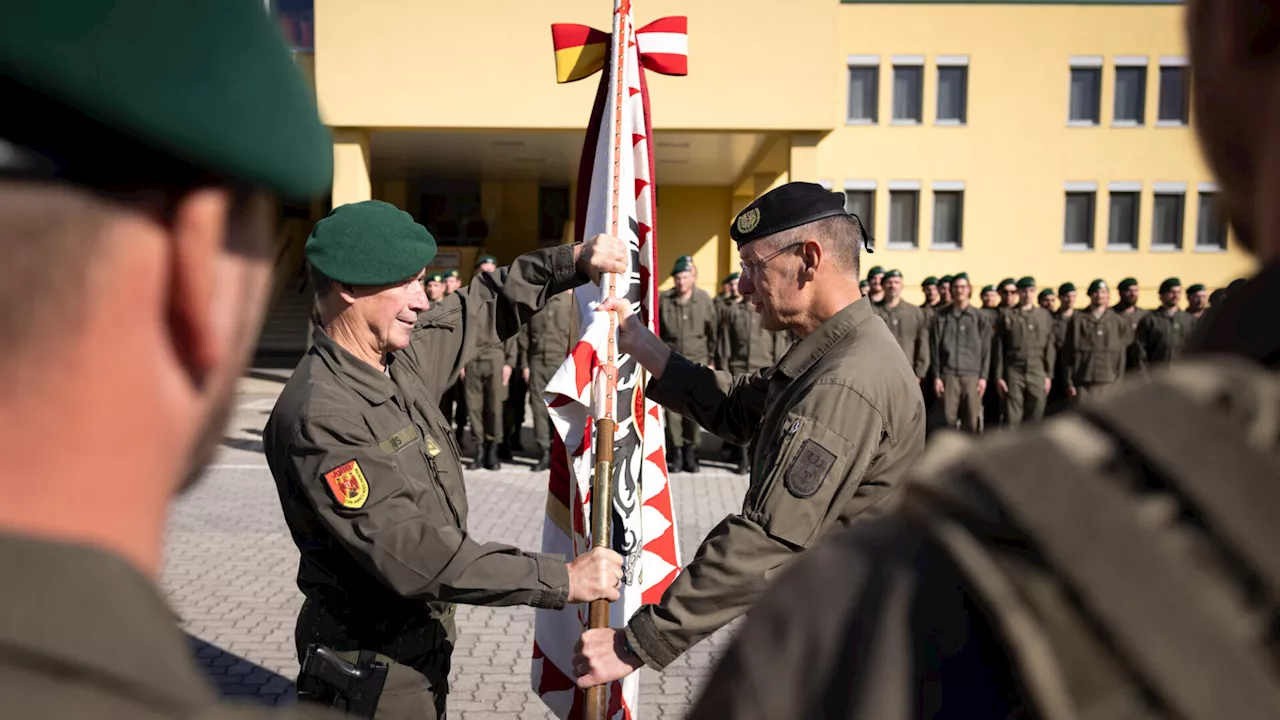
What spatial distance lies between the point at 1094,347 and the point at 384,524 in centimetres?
1308

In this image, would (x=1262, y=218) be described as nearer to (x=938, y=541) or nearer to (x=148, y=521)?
(x=938, y=541)

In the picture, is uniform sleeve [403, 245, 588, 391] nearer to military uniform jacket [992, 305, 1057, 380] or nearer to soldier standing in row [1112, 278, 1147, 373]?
military uniform jacket [992, 305, 1057, 380]

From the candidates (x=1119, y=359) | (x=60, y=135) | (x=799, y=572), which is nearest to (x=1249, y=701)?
(x=799, y=572)

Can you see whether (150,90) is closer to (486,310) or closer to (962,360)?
(486,310)

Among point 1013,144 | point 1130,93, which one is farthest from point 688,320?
point 1130,93

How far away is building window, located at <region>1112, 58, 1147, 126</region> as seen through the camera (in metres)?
23.6

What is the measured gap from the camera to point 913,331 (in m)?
13.5

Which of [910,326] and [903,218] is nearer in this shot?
[910,326]

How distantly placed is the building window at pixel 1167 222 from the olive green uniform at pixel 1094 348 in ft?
40.2

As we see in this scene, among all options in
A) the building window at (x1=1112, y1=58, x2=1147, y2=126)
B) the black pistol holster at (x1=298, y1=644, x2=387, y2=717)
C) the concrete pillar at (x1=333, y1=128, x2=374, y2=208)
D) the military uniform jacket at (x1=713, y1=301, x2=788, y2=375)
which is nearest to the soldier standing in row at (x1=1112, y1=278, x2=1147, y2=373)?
the military uniform jacket at (x1=713, y1=301, x2=788, y2=375)

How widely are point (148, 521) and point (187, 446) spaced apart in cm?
6

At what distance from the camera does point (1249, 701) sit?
0.59 m

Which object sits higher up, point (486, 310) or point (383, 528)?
point (486, 310)

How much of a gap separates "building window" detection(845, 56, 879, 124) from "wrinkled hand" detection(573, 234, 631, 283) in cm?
2163
